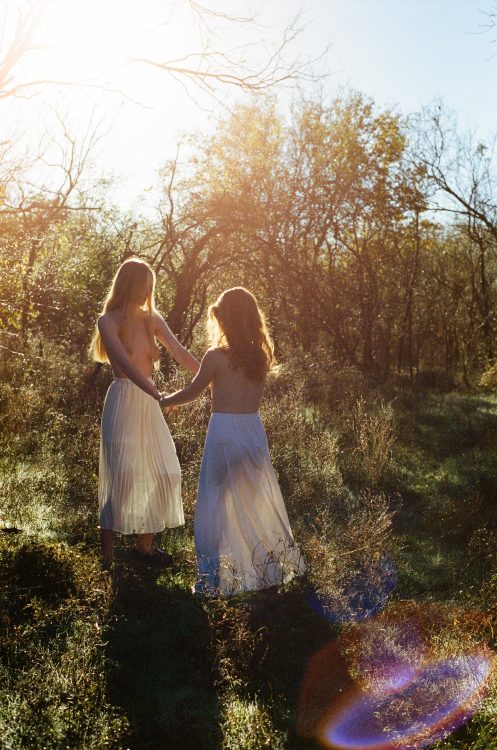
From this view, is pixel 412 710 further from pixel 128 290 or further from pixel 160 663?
pixel 128 290

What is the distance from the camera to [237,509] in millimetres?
4703

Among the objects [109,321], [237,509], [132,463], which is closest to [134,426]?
[132,463]

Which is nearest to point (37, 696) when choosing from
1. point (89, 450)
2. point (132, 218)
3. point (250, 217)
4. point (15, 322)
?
point (89, 450)

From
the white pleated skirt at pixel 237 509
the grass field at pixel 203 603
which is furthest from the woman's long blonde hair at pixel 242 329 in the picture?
the grass field at pixel 203 603

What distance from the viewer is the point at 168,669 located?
12.2 feet

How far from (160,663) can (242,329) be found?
2022 mm

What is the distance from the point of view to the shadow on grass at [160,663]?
316 centimetres

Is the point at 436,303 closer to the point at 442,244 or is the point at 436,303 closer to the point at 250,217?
the point at 442,244

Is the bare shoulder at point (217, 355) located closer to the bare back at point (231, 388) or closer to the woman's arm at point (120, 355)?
the bare back at point (231, 388)

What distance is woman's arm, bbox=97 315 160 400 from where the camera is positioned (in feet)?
15.9

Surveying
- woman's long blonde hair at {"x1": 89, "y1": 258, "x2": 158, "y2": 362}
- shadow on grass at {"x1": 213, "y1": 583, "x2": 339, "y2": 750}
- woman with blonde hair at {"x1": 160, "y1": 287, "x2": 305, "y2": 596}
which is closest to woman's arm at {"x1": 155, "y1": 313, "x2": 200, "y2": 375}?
woman's long blonde hair at {"x1": 89, "y1": 258, "x2": 158, "y2": 362}

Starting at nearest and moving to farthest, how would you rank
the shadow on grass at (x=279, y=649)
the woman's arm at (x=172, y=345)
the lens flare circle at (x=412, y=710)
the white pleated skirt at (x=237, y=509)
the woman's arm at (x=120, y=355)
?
the lens flare circle at (x=412, y=710), the shadow on grass at (x=279, y=649), the white pleated skirt at (x=237, y=509), the woman's arm at (x=120, y=355), the woman's arm at (x=172, y=345)

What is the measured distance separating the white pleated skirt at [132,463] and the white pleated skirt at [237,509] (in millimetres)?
572

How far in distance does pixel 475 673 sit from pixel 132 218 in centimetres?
1312
